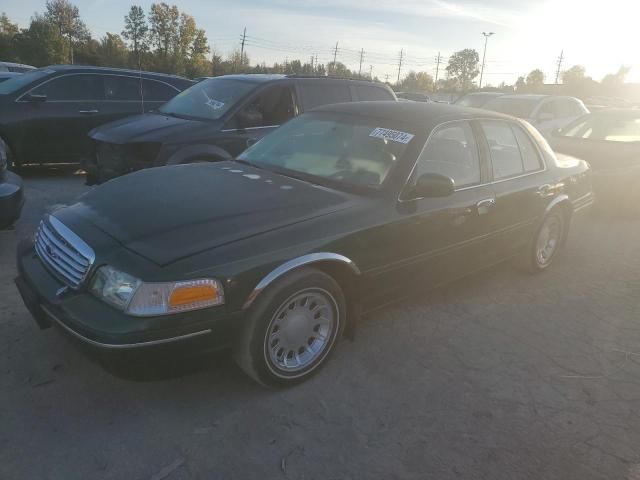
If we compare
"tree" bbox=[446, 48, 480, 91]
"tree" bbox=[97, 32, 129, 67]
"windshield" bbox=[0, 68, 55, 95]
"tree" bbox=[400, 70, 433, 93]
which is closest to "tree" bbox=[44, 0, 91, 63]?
"tree" bbox=[97, 32, 129, 67]

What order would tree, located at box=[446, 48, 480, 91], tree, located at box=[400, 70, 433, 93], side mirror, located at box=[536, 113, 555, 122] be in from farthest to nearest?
tree, located at box=[446, 48, 480, 91] < tree, located at box=[400, 70, 433, 93] < side mirror, located at box=[536, 113, 555, 122]

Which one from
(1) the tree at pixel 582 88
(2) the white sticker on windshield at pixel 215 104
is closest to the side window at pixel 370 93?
(2) the white sticker on windshield at pixel 215 104

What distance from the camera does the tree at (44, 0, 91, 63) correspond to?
62.6 metres

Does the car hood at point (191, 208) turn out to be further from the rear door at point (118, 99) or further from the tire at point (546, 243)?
the rear door at point (118, 99)

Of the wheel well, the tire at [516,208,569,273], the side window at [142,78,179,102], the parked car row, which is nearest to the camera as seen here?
the parked car row

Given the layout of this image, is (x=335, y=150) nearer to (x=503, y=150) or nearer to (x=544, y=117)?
(x=503, y=150)

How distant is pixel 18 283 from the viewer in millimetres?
3010

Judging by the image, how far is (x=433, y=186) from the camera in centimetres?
332

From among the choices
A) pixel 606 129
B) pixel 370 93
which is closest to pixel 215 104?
pixel 370 93

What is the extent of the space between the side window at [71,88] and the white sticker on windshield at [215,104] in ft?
8.69

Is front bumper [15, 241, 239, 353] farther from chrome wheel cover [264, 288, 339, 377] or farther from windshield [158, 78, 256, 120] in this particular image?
windshield [158, 78, 256, 120]

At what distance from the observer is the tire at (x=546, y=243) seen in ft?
16.2

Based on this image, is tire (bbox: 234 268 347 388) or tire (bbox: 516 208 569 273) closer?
tire (bbox: 234 268 347 388)

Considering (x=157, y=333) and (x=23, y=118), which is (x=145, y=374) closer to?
(x=157, y=333)
